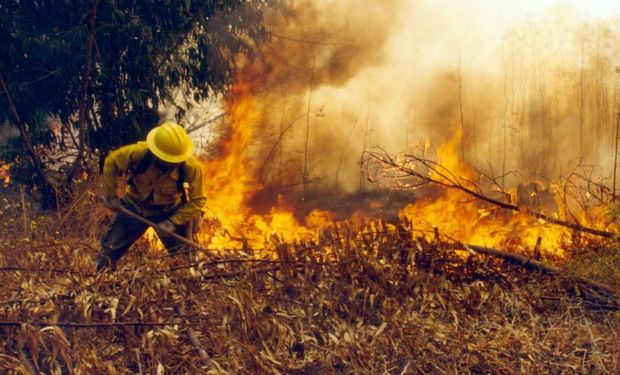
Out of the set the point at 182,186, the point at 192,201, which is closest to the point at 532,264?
the point at 192,201

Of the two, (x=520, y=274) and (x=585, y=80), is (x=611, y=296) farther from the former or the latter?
(x=585, y=80)

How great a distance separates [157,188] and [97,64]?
3.01m

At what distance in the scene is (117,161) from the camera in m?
5.70

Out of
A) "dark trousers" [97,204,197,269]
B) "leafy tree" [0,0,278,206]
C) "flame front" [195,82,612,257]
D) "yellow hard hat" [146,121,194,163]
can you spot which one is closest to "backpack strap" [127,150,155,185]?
"yellow hard hat" [146,121,194,163]

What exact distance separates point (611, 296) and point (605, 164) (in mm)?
5286

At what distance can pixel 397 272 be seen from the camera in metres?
5.01

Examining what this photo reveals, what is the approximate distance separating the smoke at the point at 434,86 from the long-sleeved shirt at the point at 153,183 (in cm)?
419

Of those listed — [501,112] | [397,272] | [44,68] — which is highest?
[44,68]

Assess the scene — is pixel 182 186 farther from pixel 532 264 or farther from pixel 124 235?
pixel 532 264

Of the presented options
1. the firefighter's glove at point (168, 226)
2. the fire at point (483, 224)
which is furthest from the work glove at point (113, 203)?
the fire at point (483, 224)

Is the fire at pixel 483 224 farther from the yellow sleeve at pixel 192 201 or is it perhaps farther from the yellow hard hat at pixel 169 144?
the yellow hard hat at pixel 169 144

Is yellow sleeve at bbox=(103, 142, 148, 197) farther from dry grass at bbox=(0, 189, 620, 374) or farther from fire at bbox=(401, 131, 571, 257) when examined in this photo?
fire at bbox=(401, 131, 571, 257)

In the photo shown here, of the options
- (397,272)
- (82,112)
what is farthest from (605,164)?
(82,112)

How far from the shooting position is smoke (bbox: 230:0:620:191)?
9.57 meters
